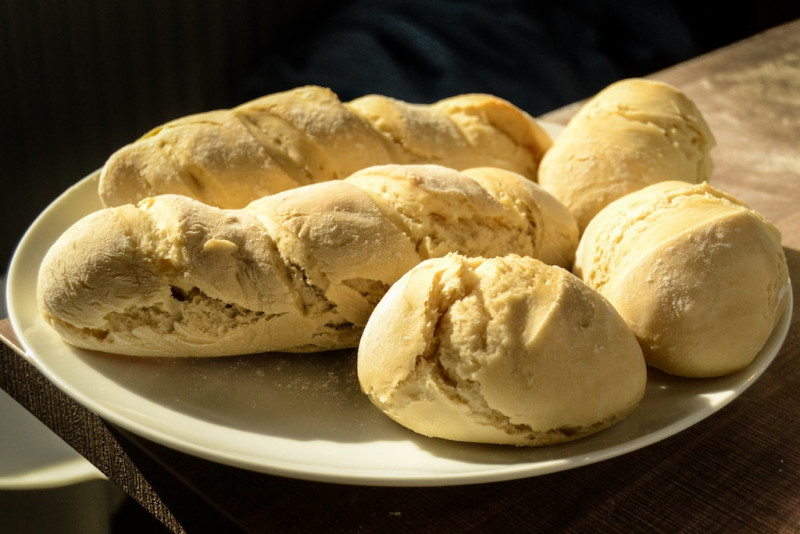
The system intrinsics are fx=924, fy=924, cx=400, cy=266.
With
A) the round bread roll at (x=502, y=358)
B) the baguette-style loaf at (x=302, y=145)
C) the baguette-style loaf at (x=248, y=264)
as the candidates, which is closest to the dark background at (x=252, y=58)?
the baguette-style loaf at (x=302, y=145)

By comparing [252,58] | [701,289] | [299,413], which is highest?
[701,289]

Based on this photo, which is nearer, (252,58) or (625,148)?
(625,148)

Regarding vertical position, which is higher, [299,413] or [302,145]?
[302,145]

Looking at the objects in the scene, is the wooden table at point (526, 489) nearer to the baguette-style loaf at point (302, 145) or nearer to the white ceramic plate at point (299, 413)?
the white ceramic plate at point (299, 413)

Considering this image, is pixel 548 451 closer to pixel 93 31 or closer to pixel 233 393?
pixel 233 393

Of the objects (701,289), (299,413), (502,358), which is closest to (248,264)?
(299,413)

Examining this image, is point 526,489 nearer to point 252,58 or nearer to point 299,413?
point 299,413

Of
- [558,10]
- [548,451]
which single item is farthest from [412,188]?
[558,10]

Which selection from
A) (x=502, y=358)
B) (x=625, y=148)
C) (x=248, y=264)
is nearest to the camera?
(x=502, y=358)
